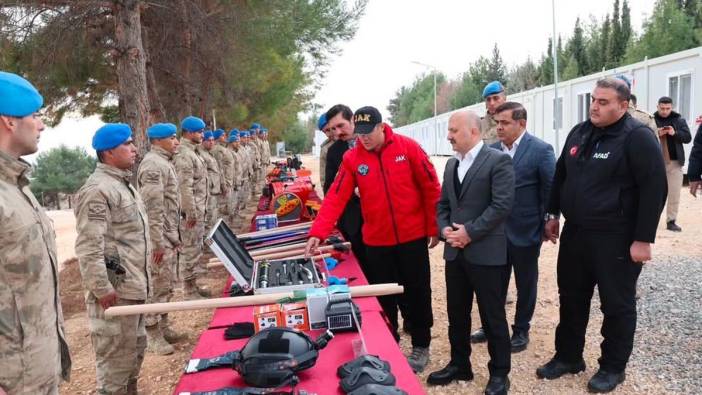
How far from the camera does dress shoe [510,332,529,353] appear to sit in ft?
12.7

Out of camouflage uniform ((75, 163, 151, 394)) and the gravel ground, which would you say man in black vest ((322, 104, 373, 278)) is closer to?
camouflage uniform ((75, 163, 151, 394))

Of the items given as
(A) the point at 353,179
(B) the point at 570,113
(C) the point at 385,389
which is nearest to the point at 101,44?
(A) the point at 353,179

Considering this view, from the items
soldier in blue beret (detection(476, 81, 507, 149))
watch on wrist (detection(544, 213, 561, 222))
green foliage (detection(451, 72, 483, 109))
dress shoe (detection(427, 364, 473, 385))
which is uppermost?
green foliage (detection(451, 72, 483, 109))

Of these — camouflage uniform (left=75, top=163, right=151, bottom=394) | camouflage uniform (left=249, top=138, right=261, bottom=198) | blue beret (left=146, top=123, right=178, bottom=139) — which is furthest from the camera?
camouflage uniform (left=249, top=138, right=261, bottom=198)

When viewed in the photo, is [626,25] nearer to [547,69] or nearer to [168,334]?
[547,69]

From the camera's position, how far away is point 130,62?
6.29 metres

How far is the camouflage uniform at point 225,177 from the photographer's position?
9695 mm

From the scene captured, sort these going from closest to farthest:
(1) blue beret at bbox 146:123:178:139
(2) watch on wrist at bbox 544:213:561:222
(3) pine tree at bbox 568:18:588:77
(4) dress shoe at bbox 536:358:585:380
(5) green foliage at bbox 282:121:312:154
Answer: (4) dress shoe at bbox 536:358:585:380 < (2) watch on wrist at bbox 544:213:561:222 < (1) blue beret at bbox 146:123:178:139 < (3) pine tree at bbox 568:18:588:77 < (5) green foliage at bbox 282:121:312:154

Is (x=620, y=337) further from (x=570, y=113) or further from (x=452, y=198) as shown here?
(x=570, y=113)

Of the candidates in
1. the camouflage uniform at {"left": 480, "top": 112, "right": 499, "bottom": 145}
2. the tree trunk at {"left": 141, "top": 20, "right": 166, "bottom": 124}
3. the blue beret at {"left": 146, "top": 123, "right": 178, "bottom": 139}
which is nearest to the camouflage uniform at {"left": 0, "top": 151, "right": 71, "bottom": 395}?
the blue beret at {"left": 146, "top": 123, "right": 178, "bottom": 139}

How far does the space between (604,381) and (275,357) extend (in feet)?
7.70

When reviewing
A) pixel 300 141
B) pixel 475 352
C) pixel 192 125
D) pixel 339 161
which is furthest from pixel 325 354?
pixel 300 141

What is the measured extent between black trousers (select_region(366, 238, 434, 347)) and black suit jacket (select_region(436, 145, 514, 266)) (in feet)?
1.44

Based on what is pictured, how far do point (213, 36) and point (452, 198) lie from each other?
19.8ft
